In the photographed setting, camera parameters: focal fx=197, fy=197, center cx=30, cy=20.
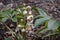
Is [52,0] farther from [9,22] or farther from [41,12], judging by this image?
[41,12]

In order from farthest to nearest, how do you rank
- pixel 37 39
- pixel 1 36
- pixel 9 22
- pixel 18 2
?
1. pixel 18 2
2. pixel 9 22
3. pixel 1 36
4. pixel 37 39

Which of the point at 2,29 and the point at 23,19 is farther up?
the point at 23,19

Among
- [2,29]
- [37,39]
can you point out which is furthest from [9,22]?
[37,39]

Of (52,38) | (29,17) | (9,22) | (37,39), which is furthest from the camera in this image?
(9,22)

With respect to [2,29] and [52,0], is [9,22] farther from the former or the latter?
[52,0]

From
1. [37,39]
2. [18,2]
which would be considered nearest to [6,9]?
[37,39]

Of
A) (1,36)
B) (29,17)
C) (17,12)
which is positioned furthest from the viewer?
(1,36)

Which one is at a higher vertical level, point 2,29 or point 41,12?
point 41,12

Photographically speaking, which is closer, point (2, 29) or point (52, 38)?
point (52, 38)

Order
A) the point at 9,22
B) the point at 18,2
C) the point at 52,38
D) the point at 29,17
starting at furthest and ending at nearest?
the point at 18,2
the point at 9,22
the point at 52,38
the point at 29,17
